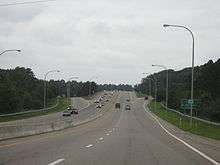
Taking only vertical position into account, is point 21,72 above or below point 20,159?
above

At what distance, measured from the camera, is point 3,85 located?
114250mm

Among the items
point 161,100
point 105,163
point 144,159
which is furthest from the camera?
point 161,100

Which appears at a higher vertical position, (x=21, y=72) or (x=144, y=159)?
(x=21, y=72)

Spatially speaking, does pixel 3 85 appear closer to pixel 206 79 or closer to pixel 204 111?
pixel 204 111

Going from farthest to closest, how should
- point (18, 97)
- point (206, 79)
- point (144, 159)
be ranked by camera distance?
point (206, 79)
point (18, 97)
point (144, 159)

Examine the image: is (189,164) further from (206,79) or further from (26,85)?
(26,85)

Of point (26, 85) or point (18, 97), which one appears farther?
point (26, 85)

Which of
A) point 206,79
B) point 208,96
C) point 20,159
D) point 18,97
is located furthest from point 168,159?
point 206,79

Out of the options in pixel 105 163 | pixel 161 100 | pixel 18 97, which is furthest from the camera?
pixel 161 100

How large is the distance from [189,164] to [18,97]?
4004 inches

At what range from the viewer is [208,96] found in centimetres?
12650

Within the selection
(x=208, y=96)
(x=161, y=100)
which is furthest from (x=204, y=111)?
(x=161, y=100)

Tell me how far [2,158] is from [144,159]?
4717 millimetres

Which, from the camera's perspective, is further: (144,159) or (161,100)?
(161,100)
